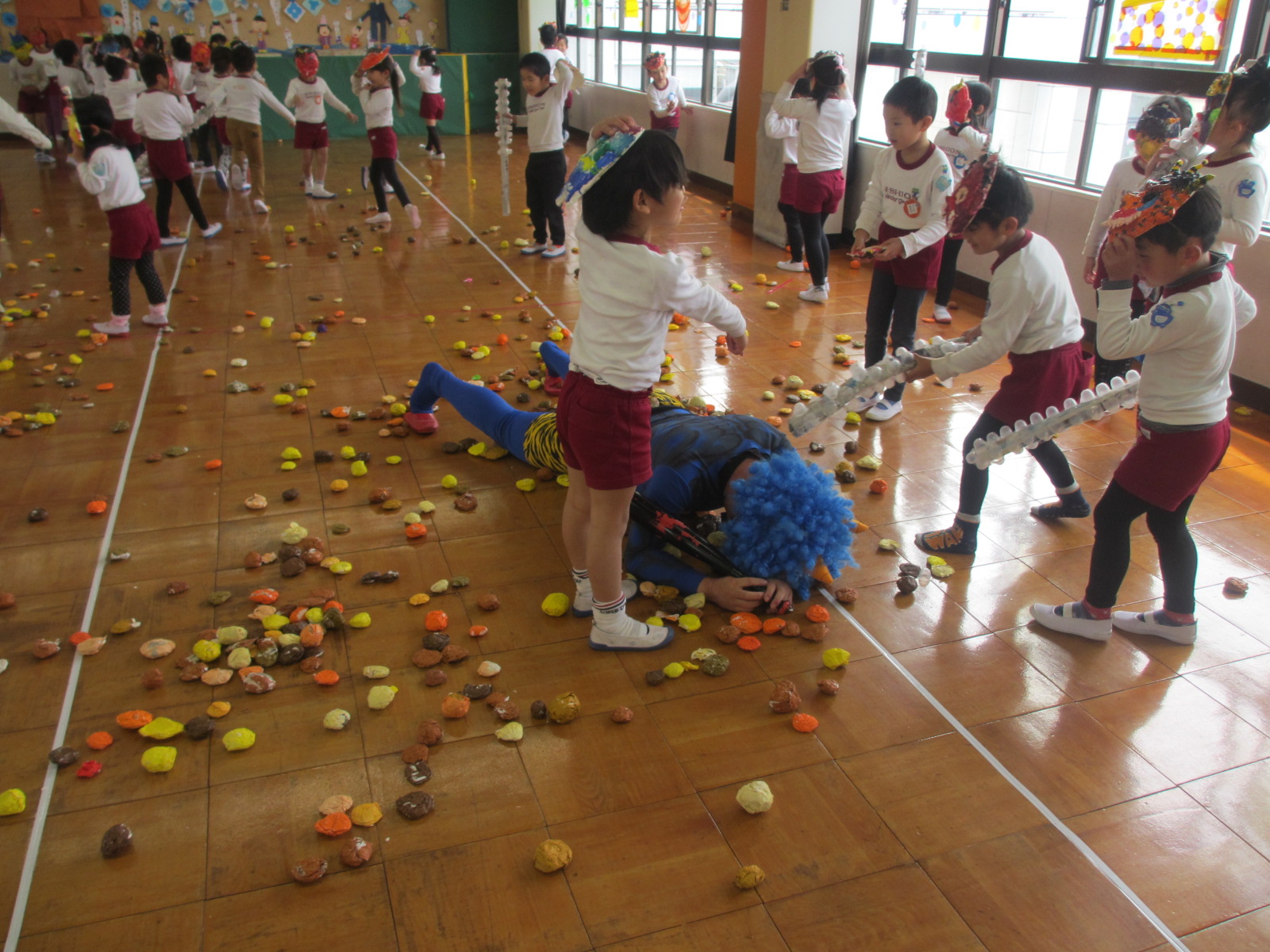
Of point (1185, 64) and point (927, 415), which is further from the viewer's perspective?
point (1185, 64)

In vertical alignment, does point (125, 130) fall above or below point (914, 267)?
above

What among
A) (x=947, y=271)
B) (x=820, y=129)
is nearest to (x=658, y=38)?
(x=820, y=129)

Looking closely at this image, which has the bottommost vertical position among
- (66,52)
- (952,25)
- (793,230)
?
(793,230)

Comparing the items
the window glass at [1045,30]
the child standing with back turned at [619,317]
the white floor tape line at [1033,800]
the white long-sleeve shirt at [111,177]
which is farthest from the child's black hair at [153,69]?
the white floor tape line at [1033,800]

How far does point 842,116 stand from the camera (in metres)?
5.57

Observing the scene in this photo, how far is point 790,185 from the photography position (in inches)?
234

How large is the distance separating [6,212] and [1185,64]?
8755mm

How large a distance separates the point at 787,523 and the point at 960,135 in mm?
3316

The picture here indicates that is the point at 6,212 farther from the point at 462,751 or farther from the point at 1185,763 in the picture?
the point at 1185,763

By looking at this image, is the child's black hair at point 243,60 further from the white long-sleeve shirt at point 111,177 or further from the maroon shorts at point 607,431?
the maroon shorts at point 607,431

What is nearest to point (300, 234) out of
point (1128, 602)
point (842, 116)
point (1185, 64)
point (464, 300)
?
point (464, 300)

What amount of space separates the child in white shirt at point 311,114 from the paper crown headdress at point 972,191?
6480 millimetres

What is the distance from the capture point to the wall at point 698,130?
30.9 ft

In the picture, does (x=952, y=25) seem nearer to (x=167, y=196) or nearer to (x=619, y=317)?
(x=619, y=317)
